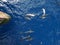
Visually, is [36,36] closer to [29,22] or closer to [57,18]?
[29,22]

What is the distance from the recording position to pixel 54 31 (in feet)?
6.83

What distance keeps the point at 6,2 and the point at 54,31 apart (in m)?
0.74

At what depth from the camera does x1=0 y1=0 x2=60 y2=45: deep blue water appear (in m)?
2.05

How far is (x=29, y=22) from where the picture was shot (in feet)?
6.82

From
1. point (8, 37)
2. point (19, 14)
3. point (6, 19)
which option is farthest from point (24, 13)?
point (8, 37)

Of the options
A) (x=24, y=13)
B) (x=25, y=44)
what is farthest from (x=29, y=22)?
(x=25, y=44)

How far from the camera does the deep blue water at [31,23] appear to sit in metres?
2.05

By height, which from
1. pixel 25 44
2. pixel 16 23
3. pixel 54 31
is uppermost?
pixel 16 23

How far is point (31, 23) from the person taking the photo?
2.08 m

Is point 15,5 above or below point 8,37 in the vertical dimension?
above

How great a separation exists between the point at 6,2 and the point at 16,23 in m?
0.31

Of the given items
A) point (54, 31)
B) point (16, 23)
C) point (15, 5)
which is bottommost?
point (54, 31)

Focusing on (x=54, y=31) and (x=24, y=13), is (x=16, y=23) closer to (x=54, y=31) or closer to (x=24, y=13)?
(x=24, y=13)

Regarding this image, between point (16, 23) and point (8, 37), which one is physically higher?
point (16, 23)
